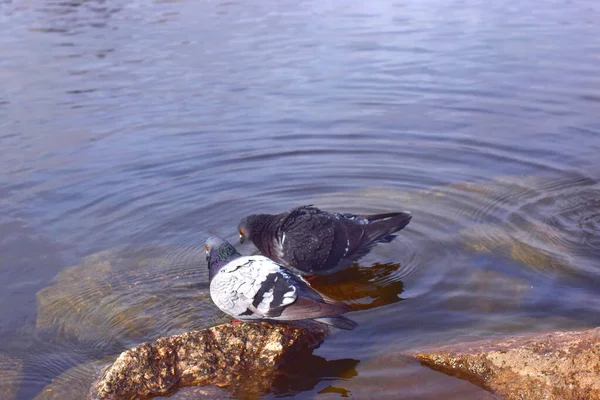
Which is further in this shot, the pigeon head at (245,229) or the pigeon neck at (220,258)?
the pigeon head at (245,229)

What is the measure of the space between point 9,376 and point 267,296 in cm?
196

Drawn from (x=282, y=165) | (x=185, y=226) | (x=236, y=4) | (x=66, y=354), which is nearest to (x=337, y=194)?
(x=282, y=165)

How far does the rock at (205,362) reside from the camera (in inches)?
168

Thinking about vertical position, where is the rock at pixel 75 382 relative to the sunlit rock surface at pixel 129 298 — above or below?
below

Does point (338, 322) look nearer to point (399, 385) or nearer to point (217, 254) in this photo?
point (399, 385)

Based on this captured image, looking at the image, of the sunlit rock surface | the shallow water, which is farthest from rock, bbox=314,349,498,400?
the sunlit rock surface

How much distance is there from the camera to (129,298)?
5.70 meters

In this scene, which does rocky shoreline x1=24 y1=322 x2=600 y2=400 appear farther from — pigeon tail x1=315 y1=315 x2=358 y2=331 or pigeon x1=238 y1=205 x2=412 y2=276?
pigeon x1=238 y1=205 x2=412 y2=276

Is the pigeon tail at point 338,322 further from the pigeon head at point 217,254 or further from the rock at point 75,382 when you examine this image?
the rock at point 75,382

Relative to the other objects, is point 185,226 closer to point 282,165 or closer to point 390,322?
point 282,165

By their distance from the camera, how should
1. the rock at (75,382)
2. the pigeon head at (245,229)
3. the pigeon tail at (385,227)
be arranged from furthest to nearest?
1. the pigeon head at (245,229)
2. the pigeon tail at (385,227)
3. the rock at (75,382)

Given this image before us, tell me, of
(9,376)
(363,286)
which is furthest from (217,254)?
(9,376)

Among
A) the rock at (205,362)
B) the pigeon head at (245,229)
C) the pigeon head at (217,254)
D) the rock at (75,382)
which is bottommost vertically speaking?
the rock at (75,382)

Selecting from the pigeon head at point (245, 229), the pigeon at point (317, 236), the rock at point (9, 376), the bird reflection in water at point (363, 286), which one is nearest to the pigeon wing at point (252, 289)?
the pigeon at point (317, 236)
